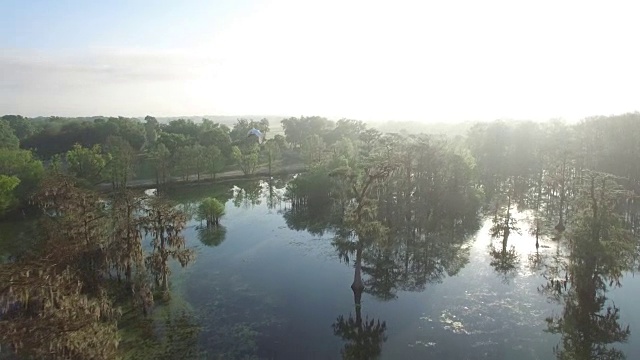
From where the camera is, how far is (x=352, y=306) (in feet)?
115

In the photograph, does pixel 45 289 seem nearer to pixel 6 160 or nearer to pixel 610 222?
pixel 610 222

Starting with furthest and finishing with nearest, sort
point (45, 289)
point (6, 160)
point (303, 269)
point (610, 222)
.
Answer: point (6, 160) → point (303, 269) → point (610, 222) → point (45, 289)

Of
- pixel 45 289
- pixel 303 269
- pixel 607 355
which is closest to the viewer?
pixel 45 289

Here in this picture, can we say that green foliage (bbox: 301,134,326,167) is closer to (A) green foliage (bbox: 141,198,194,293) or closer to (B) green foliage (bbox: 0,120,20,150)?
(A) green foliage (bbox: 141,198,194,293)

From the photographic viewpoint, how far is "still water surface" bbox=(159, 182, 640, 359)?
94.8ft

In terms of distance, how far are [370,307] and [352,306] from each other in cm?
148

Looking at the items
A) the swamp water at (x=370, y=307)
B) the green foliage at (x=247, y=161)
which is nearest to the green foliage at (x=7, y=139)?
the green foliage at (x=247, y=161)

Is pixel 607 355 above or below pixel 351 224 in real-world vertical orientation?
below

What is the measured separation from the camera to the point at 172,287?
39.0 meters

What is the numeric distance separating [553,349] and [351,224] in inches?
674

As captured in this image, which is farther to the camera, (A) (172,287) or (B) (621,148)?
(B) (621,148)

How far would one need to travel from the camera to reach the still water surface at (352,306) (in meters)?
28.9

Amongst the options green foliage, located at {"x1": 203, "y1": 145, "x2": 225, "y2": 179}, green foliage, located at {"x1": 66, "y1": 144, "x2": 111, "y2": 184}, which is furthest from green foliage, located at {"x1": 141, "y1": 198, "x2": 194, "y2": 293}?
green foliage, located at {"x1": 203, "y1": 145, "x2": 225, "y2": 179}

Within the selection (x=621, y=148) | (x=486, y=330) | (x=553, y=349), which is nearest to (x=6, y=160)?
(x=486, y=330)
